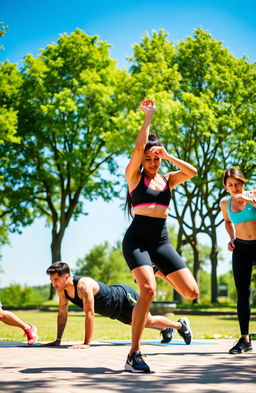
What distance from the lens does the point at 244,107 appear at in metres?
28.2

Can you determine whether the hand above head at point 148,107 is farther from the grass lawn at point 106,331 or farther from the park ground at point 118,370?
the grass lawn at point 106,331

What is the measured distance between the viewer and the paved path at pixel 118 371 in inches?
147

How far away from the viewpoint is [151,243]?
206 inches

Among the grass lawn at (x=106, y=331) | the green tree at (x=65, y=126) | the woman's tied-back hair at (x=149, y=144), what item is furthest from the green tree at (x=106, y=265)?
the woman's tied-back hair at (x=149, y=144)

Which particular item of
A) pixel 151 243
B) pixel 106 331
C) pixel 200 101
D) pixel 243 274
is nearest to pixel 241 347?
pixel 243 274

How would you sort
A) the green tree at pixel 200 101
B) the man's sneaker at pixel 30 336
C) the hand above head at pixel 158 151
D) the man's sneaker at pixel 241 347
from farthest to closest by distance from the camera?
1. the green tree at pixel 200 101
2. the man's sneaker at pixel 30 336
3. the man's sneaker at pixel 241 347
4. the hand above head at pixel 158 151

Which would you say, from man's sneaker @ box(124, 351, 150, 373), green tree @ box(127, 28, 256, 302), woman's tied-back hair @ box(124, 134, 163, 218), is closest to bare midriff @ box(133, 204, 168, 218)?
woman's tied-back hair @ box(124, 134, 163, 218)

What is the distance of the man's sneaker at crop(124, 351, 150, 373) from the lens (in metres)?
4.61

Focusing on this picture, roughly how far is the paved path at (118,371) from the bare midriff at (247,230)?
1.45m

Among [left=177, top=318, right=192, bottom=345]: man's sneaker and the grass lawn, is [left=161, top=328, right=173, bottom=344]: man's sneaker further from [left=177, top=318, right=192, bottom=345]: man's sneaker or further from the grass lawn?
the grass lawn

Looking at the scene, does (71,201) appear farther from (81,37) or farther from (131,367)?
(131,367)

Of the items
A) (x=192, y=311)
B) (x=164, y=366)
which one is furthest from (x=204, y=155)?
(x=164, y=366)

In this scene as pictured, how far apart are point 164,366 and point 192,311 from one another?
58.9ft

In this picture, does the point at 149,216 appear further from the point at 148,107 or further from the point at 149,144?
the point at 148,107
